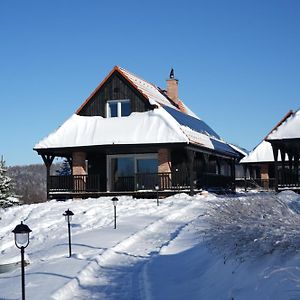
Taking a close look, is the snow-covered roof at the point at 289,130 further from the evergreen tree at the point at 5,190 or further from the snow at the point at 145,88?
the evergreen tree at the point at 5,190

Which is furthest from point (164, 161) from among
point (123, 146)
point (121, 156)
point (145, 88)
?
point (145, 88)

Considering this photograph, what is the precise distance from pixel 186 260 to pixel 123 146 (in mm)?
14688

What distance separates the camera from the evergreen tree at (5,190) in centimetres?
4090

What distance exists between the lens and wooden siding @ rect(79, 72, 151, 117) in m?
25.6

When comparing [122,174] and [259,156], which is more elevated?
[259,156]

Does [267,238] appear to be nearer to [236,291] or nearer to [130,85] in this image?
[236,291]

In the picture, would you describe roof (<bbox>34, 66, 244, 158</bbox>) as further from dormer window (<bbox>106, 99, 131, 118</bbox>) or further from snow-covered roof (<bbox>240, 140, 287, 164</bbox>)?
snow-covered roof (<bbox>240, 140, 287, 164</bbox>)

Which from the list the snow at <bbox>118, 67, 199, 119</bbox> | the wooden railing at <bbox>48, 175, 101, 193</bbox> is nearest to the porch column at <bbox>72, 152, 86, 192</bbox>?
the wooden railing at <bbox>48, 175, 101, 193</bbox>

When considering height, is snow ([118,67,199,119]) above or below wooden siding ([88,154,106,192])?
above

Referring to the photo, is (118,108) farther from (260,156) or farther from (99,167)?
(260,156)

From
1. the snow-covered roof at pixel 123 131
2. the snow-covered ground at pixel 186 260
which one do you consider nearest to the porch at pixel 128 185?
the snow-covered roof at pixel 123 131

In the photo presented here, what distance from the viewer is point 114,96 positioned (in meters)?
25.8

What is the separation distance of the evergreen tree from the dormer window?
18027mm

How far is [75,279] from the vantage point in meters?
7.91
